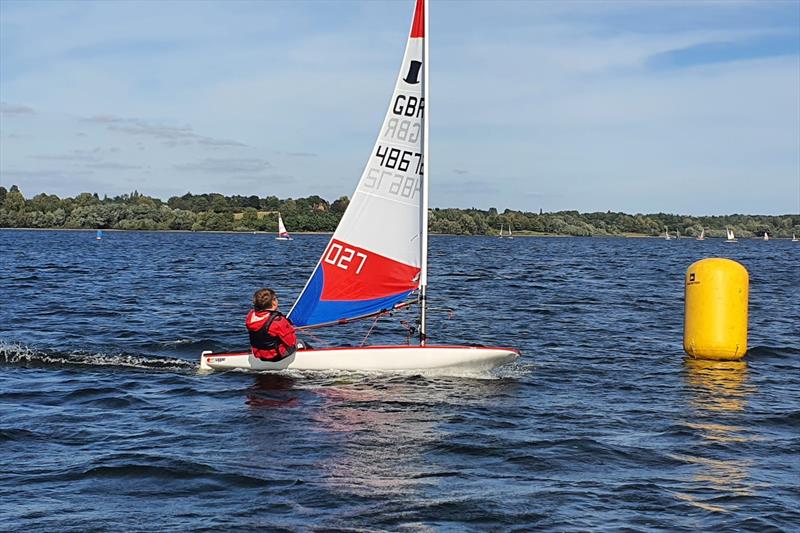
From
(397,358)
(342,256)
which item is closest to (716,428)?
(397,358)

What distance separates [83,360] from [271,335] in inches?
192

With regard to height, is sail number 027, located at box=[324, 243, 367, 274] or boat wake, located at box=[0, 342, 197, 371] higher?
sail number 027, located at box=[324, 243, 367, 274]

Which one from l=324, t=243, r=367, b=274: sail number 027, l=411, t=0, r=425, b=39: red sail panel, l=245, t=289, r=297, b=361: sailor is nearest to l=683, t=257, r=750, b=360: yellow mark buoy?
l=324, t=243, r=367, b=274: sail number 027

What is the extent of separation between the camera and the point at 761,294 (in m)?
38.7

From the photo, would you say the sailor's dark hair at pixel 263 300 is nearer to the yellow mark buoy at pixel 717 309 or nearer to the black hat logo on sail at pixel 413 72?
the black hat logo on sail at pixel 413 72

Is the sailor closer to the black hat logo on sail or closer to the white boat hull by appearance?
the white boat hull

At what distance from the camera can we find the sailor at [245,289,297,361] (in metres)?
15.7

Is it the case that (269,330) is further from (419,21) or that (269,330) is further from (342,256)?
(419,21)

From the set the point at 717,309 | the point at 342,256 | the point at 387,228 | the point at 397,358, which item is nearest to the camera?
the point at 397,358

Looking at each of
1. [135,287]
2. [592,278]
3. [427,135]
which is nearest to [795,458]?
[427,135]

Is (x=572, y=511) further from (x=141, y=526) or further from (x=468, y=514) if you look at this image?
(x=141, y=526)

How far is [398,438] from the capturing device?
12.2 metres

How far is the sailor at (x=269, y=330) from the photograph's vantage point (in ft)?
51.5

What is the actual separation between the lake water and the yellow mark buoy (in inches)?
16.1
